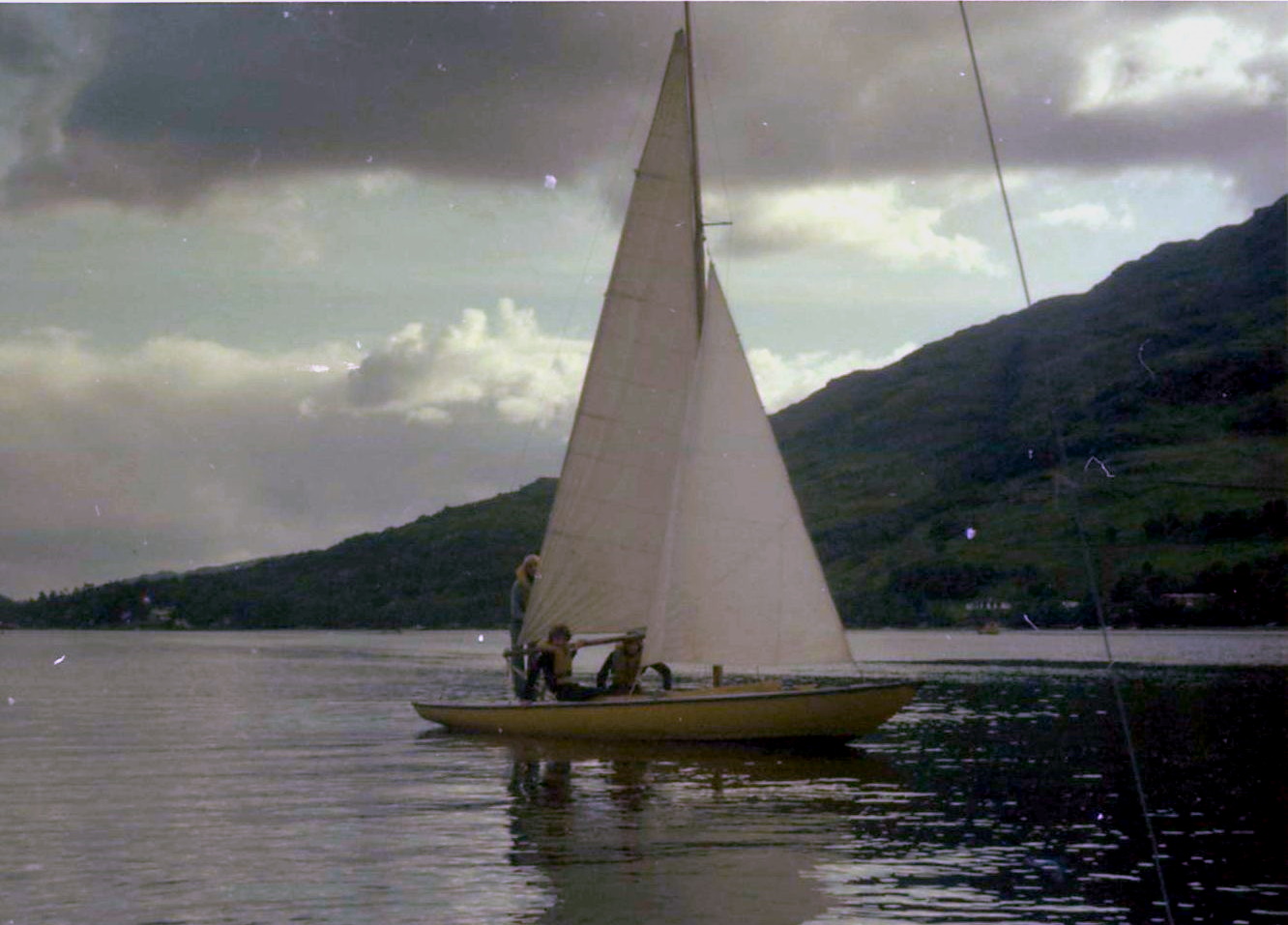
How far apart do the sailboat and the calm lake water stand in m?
1.08

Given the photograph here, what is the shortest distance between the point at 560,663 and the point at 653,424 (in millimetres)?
5718

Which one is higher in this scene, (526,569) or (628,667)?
(526,569)

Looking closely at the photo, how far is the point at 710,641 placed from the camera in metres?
34.4

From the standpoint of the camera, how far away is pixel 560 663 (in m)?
37.4

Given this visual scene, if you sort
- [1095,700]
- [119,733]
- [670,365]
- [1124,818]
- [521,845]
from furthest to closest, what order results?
1. [1095,700]
2. [119,733]
3. [670,365]
4. [1124,818]
5. [521,845]

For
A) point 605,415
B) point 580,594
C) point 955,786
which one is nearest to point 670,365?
point 605,415

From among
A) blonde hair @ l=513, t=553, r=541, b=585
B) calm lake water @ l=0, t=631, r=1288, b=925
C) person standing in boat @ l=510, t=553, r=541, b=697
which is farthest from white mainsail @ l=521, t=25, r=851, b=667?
calm lake water @ l=0, t=631, r=1288, b=925

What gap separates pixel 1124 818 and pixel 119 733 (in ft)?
99.2

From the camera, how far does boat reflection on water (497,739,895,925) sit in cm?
1789

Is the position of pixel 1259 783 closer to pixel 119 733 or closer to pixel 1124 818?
pixel 1124 818

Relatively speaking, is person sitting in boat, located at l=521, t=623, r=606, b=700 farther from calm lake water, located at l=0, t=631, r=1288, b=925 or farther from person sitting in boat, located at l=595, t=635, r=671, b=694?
calm lake water, located at l=0, t=631, r=1288, b=925

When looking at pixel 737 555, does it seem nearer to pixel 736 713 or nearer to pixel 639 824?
pixel 736 713

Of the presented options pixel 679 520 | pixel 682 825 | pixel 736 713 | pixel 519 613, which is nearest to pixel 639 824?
pixel 682 825

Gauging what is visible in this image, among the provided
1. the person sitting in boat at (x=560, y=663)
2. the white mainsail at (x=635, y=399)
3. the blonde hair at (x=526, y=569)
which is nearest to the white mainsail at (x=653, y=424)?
the white mainsail at (x=635, y=399)
